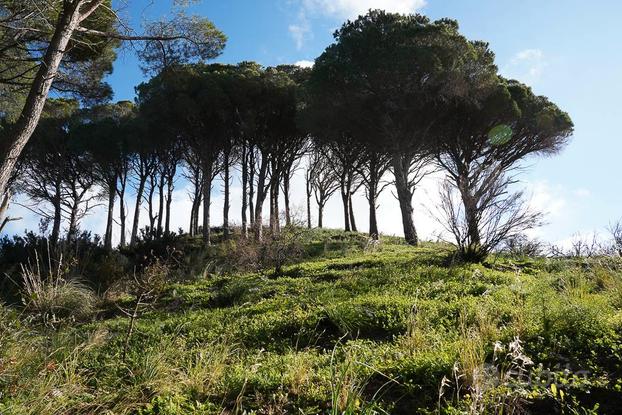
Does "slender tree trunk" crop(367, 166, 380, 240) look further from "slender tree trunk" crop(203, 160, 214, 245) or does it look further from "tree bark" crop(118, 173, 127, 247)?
"tree bark" crop(118, 173, 127, 247)

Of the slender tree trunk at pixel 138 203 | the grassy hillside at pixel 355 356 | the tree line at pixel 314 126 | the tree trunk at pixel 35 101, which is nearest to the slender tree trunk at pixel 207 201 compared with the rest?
the tree line at pixel 314 126

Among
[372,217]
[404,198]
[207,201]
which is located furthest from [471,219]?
[207,201]

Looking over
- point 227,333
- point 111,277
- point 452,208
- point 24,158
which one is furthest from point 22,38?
point 24,158

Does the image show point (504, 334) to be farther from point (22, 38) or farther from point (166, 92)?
point (166, 92)

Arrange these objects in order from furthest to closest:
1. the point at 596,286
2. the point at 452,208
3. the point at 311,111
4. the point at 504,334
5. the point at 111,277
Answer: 1. the point at 311,111
2. the point at 111,277
3. the point at 452,208
4. the point at 596,286
5. the point at 504,334

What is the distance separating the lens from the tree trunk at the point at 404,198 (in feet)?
55.7

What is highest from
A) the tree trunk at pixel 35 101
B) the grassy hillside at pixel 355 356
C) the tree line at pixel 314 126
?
the tree line at pixel 314 126

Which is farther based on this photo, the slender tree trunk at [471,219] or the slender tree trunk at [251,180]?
the slender tree trunk at [251,180]

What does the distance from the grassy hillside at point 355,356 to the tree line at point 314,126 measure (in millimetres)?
7501

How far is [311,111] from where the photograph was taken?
17109 mm

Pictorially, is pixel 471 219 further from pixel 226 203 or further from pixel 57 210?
pixel 57 210

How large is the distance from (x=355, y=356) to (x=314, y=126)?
48.5ft

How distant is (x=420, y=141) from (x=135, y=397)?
53.4 ft

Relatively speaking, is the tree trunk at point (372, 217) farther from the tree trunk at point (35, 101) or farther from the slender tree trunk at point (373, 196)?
the tree trunk at point (35, 101)
